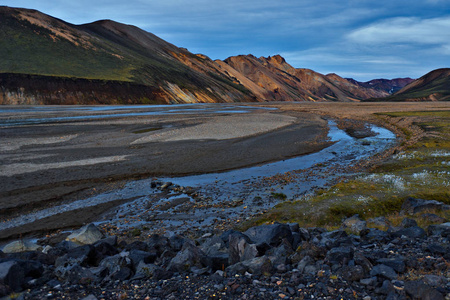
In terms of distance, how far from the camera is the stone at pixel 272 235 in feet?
35.1

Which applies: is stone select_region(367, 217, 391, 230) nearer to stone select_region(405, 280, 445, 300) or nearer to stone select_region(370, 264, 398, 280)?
stone select_region(370, 264, 398, 280)

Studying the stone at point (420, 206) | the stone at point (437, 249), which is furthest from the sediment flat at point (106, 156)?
the stone at point (437, 249)

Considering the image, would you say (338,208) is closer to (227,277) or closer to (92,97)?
(227,277)

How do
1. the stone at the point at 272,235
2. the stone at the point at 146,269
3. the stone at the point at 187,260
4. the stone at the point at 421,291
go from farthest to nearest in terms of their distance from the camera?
the stone at the point at 272,235, the stone at the point at 187,260, the stone at the point at 146,269, the stone at the point at 421,291

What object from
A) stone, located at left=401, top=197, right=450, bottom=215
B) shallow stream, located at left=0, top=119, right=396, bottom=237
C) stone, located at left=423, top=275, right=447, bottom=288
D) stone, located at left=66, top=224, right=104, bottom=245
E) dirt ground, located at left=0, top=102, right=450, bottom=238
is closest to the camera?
stone, located at left=423, top=275, right=447, bottom=288

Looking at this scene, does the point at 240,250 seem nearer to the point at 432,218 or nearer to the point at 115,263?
the point at 115,263

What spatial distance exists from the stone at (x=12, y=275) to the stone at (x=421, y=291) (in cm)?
1022

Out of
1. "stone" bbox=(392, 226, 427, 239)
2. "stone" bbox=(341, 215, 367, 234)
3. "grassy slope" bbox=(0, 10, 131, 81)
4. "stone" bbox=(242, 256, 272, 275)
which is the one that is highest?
"grassy slope" bbox=(0, 10, 131, 81)

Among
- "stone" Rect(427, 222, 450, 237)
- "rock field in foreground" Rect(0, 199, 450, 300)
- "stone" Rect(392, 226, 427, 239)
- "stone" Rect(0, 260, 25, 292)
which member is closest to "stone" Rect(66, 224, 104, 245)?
"rock field in foreground" Rect(0, 199, 450, 300)

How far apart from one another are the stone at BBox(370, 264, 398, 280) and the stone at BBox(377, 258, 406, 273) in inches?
10.7

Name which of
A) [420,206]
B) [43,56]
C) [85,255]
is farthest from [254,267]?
[43,56]

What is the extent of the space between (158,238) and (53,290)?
460 centimetres

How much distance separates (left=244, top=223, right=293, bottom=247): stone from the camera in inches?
421

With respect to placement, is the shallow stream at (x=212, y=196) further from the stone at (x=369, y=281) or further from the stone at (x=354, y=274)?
the stone at (x=369, y=281)
